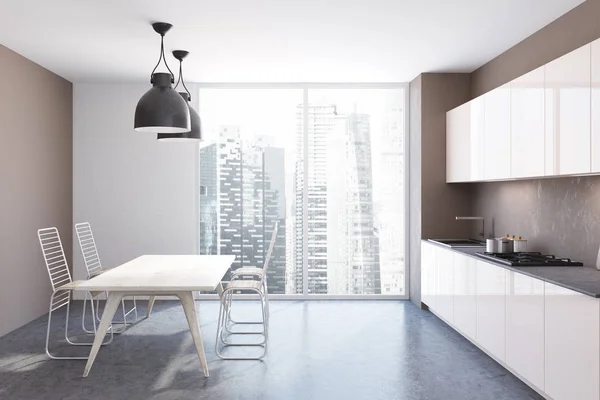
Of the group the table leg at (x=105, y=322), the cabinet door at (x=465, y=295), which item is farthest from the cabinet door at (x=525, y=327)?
the table leg at (x=105, y=322)

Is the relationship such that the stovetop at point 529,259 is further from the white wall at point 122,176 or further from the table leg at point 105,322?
the white wall at point 122,176

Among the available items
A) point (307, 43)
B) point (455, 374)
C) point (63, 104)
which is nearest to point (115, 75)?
point (63, 104)

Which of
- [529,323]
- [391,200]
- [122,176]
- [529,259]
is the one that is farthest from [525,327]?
[122,176]

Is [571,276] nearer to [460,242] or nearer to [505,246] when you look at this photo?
[505,246]

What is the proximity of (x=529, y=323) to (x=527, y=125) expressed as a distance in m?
1.43

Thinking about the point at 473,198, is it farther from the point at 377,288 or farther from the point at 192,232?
the point at 192,232

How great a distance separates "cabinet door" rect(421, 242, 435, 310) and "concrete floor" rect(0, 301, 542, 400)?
9.6 inches

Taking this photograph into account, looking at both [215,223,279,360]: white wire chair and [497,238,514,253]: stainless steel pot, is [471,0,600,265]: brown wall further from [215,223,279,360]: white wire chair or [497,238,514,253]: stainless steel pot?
[215,223,279,360]: white wire chair

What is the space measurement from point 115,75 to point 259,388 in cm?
410

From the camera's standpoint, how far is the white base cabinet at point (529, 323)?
8.70 ft

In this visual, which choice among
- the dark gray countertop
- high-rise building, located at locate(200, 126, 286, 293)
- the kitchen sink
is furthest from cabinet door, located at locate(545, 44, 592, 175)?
high-rise building, located at locate(200, 126, 286, 293)

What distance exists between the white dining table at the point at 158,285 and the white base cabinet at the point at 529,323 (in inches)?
79.8

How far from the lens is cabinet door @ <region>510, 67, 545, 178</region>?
3.54 m

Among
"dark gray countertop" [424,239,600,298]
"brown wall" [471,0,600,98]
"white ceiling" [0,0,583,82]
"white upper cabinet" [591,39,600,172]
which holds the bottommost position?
"dark gray countertop" [424,239,600,298]
